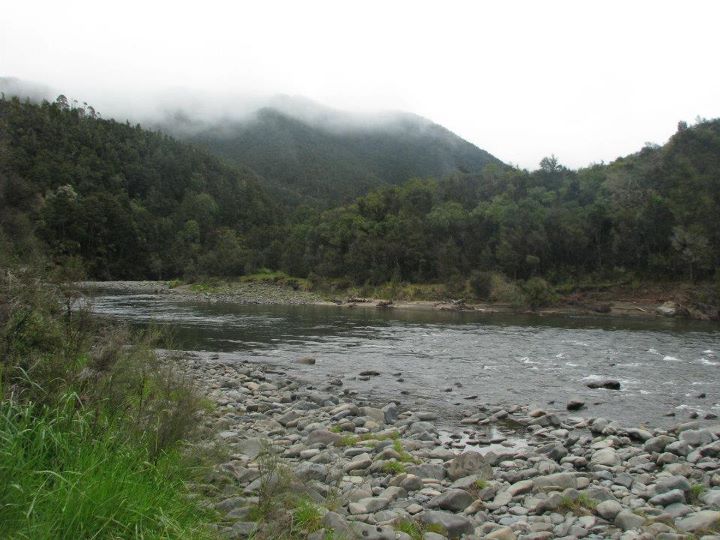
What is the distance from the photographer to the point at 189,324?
34500mm

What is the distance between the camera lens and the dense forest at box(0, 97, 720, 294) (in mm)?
62375

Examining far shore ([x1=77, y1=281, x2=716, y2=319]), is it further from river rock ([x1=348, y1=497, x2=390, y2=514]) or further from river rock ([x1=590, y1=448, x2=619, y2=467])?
river rock ([x1=348, y1=497, x2=390, y2=514])

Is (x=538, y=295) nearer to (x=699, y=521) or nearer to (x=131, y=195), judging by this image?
(x=699, y=521)

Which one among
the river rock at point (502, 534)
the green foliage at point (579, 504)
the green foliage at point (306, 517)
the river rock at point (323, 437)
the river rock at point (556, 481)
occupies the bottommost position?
the river rock at point (323, 437)

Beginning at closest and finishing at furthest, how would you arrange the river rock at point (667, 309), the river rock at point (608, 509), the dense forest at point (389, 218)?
the river rock at point (608, 509), the river rock at point (667, 309), the dense forest at point (389, 218)

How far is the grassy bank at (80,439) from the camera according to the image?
146 inches

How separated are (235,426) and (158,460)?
17.7 feet

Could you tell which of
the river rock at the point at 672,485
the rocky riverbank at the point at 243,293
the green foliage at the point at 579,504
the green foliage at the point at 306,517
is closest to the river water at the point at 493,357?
the river rock at the point at 672,485

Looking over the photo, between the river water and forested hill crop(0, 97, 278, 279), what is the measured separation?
48.1 metres

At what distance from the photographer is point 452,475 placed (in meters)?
8.16

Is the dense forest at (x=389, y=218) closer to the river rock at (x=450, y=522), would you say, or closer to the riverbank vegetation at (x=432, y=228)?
the riverbank vegetation at (x=432, y=228)

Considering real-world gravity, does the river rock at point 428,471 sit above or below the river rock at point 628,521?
below

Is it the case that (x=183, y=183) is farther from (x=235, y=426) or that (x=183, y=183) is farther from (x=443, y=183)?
(x=235, y=426)

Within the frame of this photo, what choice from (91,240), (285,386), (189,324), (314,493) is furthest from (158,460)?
(91,240)
